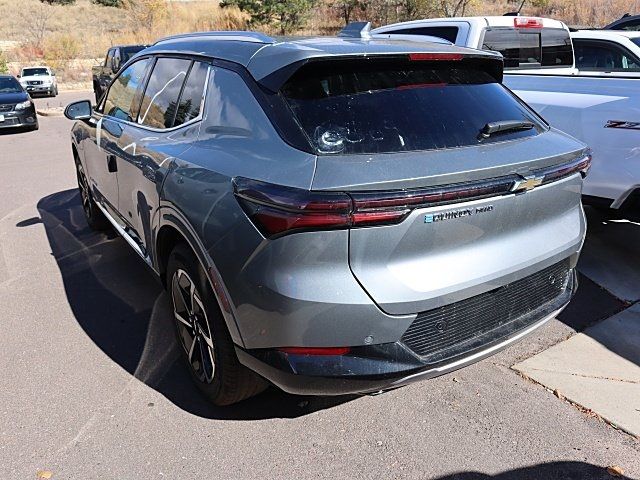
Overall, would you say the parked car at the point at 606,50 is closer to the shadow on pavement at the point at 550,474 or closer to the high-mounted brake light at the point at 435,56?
the high-mounted brake light at the point at 435,56

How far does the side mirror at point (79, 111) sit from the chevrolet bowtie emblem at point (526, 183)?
4.01m

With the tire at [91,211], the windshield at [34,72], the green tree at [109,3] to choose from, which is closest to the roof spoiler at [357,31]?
the tire at [91,211]

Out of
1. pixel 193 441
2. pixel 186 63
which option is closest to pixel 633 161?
pixel 186 63

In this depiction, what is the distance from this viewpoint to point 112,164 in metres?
4.20

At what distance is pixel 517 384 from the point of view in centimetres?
325

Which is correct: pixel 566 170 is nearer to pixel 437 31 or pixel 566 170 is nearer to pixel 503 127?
pixel 503 127

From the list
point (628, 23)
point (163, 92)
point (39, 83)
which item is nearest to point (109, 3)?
point (39, 83)

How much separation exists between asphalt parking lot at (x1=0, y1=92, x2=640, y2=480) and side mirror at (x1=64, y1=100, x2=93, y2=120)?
184 centimetres

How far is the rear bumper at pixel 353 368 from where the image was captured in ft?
7.47

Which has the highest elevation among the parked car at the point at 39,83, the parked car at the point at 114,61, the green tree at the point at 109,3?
the parked car at the point at 114,61

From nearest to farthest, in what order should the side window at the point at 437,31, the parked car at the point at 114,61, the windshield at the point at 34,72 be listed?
1. the side window at the point at 437,31
2. the parked car at the point at 114,61
3. the windshield at the point at 34,72

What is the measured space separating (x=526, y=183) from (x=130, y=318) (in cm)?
285

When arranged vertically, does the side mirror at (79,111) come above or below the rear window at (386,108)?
below

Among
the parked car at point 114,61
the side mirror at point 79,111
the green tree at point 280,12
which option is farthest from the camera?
the green tree at point 280,12
